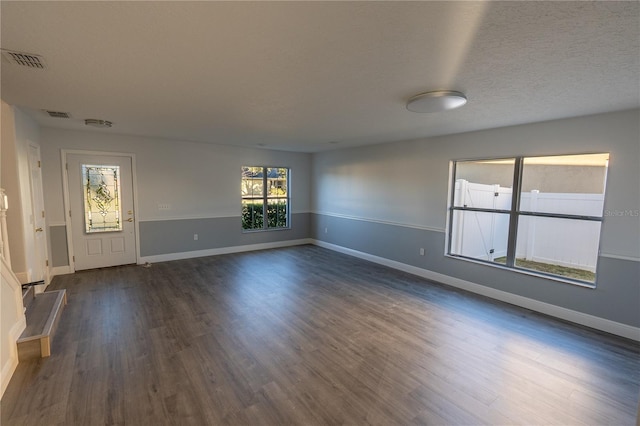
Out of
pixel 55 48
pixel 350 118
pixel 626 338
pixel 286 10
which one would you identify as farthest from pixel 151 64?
pixel 626 338

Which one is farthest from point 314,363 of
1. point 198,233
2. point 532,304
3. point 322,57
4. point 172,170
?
point 172,170

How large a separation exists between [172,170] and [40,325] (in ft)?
11.6

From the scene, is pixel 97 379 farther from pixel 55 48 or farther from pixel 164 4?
pixel 164 4

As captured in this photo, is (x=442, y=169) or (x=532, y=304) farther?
(x=442, y=169)

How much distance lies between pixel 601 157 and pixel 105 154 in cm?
730

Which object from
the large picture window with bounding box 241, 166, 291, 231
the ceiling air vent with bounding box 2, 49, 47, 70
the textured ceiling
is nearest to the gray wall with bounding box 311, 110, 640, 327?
the textured ceiling

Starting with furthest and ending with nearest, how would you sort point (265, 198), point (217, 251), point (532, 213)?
point (265, 198)
point (217, 251)
point (532, 213)

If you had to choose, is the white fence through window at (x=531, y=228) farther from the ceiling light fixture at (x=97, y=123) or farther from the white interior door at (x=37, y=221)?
the white interior door at (x=37, y=221)

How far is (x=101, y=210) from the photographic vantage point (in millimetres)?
5148

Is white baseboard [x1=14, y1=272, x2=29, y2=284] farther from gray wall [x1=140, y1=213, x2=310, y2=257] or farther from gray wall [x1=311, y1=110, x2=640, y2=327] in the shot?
gray wall [x1=311, y1=110, x2=640, y2=327]

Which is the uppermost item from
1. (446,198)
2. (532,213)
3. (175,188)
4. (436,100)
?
(436,100)

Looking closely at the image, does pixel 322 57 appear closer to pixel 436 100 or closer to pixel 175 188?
pixel 436 100

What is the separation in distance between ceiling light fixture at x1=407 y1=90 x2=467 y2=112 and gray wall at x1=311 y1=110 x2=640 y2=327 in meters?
1.74

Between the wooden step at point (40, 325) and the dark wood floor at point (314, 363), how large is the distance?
0.35ft
